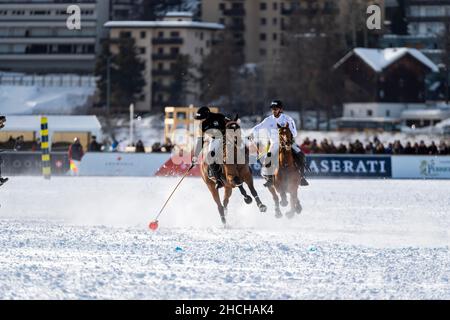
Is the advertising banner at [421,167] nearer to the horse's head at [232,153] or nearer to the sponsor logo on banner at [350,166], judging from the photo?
the sponsor logo on banner at [350,166]

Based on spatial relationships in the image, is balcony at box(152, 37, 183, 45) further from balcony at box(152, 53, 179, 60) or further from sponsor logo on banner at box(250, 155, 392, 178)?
sponsor logo on banner at box(250, 155, 392, 178)

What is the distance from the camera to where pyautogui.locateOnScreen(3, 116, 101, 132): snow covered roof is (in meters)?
51.9

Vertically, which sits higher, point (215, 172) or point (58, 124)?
point (215, 172)

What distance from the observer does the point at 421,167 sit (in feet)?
134

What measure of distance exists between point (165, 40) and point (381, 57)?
24.3 meters

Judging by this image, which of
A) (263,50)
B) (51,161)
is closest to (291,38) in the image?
(263,50)

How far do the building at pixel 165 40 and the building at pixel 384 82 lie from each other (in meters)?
18.2

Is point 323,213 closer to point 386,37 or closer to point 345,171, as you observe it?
point 345,171

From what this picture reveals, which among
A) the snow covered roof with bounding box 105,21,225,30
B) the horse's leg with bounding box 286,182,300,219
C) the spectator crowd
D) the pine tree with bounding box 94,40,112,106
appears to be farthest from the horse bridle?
the snow covered roof with bounding box 105,21,225,30

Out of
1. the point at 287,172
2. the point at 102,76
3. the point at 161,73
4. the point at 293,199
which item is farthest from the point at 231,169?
the point at 161,73

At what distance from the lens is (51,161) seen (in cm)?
4334

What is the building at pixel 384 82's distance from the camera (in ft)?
303

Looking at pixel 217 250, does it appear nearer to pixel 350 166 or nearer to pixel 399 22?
pixel 350 166

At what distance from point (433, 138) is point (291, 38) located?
34.1 meters
